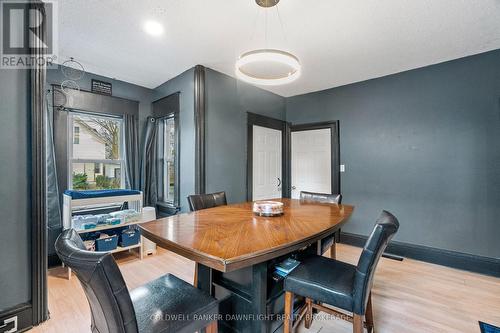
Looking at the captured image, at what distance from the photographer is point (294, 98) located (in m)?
4.66

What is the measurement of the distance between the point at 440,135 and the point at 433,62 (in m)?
1.01

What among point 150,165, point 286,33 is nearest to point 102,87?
point 150,165

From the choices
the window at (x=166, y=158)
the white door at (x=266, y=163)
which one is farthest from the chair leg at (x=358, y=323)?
the window at (x=166, y=158)

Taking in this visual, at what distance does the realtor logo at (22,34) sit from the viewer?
1.76 metres

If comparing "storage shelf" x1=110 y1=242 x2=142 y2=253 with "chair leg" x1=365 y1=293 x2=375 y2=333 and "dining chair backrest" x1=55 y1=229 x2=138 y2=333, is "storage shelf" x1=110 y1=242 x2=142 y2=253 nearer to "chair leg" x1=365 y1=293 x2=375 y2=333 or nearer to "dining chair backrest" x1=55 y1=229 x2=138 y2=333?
"dining chair backrest" x1=55 y1=229 x2=138 y2=333

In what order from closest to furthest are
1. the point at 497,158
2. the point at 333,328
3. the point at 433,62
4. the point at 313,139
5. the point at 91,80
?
the point at 333,328 → the point at 497,158 → the point at 433,62 → the point at 91,80 → the point at 313,139

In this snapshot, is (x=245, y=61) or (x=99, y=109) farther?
(x=99, y=109)

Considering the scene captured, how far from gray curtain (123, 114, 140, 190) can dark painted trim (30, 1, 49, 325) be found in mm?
1847

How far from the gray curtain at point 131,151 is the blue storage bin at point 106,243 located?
101 cm

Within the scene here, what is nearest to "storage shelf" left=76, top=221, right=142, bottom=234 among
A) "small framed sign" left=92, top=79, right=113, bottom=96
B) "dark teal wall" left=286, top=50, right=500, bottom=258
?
"small framed sign" left=92, top=79, right=113, bottom=96

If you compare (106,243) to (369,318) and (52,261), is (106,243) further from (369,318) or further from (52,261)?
(369,318)

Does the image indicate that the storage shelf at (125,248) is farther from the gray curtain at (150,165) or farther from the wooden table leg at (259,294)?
the wooden table leg at (259,294)

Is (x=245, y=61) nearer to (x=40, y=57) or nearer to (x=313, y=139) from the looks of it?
(x=40, y=57)

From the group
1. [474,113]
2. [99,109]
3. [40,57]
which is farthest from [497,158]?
[99,109]
